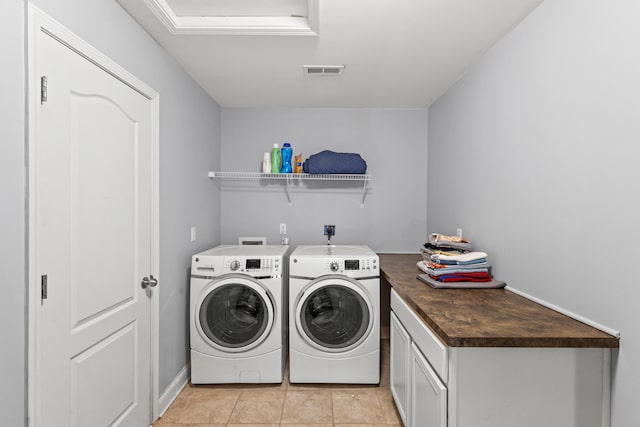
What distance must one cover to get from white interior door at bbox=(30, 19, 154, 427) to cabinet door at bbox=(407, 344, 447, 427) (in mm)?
1476

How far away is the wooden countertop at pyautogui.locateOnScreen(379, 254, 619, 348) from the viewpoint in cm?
114

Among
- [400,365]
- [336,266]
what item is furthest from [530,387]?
[336,266]

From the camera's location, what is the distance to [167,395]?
7.14ft

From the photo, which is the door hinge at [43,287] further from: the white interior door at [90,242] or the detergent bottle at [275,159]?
the detergent bottle at [275,159]

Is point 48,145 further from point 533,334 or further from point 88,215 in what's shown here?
point 533,334

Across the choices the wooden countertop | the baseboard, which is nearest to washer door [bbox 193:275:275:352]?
the baseboard

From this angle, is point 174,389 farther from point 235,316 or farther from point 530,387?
point 530,387

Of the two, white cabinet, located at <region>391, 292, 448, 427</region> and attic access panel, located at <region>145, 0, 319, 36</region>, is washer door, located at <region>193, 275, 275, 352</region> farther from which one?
attic access panel, located at <region>145, 0, 319, 36</region>

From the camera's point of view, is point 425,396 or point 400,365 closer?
point 425,396

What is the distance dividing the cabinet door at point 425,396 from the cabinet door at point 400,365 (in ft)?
0.28

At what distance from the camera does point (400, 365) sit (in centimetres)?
194

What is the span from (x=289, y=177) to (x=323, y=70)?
3.66 ft

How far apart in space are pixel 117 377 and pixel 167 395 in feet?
2.09

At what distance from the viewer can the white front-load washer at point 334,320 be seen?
2.37m
